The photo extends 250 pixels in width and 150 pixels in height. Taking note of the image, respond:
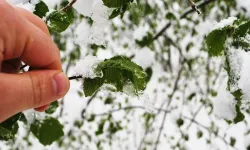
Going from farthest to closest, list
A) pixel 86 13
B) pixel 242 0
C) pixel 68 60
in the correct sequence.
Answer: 1. pixel 68 60
2. pixel 242 0
3. pixel 86 13

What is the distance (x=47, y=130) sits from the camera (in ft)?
3.73

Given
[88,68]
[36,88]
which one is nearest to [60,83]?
[36,88]

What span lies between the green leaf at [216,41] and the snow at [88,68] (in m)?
0.26

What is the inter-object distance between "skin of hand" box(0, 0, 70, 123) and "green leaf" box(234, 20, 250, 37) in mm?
395

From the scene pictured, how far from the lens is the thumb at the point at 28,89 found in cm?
51

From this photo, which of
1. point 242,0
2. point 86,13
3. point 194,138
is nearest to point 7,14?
point 86,13

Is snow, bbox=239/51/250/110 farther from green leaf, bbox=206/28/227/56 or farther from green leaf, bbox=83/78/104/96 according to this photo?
green leaf, bbox=83/78/104/96

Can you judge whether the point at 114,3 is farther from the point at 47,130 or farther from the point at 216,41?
the point at 47,130

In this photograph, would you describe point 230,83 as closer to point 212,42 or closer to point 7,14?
point 212,42

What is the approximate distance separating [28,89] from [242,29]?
474 mm

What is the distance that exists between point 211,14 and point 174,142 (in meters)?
1.13

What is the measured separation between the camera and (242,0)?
6.16ft

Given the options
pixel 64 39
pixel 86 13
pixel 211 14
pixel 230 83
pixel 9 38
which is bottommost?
pixel 9 38

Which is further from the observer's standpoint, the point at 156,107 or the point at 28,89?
the point at 156,107
